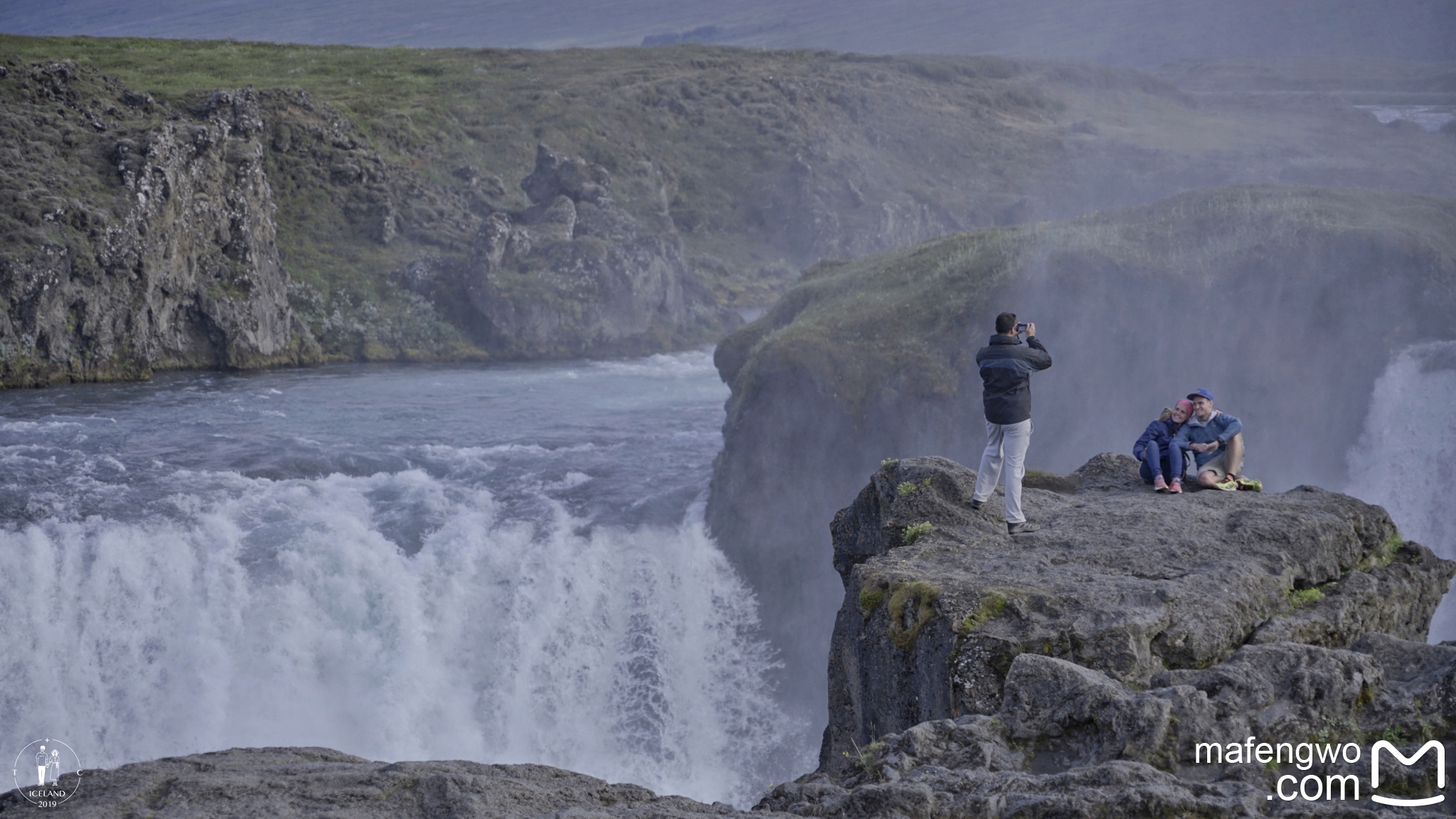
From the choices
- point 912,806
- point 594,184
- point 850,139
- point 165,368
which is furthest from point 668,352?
point 912,806

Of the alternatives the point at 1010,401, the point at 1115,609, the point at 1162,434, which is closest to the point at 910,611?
the point at 1115,609

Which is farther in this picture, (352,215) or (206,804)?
(352,215)

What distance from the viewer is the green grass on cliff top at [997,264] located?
2581 cm

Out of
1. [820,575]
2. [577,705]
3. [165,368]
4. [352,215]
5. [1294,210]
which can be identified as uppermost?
[352,215]

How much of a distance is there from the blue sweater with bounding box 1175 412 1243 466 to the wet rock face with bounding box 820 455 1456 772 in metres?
0.68

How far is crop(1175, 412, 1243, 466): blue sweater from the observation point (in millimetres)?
13539

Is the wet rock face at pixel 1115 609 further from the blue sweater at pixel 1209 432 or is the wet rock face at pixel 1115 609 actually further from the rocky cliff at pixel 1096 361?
the rocky cliff at pixel 1096 361

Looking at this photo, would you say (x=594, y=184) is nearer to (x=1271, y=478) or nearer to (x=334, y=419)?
(x=334, y=419)

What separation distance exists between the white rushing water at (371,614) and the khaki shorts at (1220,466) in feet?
35.6

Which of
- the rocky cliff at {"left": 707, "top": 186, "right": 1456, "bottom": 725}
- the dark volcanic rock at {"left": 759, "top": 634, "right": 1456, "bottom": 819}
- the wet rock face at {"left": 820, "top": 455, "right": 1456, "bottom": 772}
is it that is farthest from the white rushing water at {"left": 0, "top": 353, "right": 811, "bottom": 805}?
the dark volcanic rock at {"left": 759, "top": 634, "right": 1456, "bottom": 819}

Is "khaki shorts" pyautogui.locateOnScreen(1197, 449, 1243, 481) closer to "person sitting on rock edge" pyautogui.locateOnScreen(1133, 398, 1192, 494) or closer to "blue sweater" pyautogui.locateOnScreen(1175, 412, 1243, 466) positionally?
"blue sweater" pyautogui.locateOnScreen(1175, 412, 1243, 466)

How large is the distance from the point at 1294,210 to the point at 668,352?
1056 inches

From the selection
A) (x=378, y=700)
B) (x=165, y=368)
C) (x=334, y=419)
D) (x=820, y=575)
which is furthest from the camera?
(x=165, y=368)

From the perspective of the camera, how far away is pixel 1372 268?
25.4 metres
